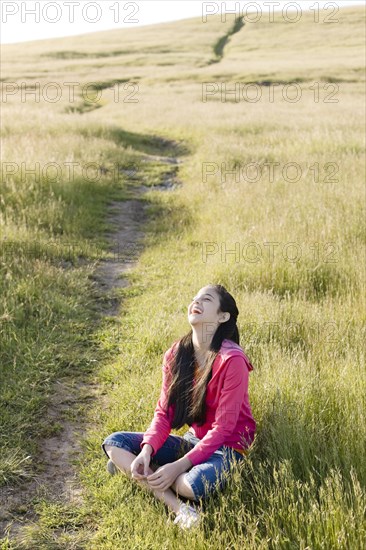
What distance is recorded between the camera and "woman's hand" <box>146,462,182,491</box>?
3256mm

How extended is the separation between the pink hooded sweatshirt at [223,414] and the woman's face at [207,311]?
0.47ft

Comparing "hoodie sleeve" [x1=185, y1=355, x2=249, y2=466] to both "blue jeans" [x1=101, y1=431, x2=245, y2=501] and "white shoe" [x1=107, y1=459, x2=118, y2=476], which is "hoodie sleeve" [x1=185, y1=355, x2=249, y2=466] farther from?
"white shoe" [x1=107, y1=459, x2=118, y2=476]

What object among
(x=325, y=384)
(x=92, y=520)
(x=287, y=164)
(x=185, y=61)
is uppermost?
(x=185, y=61)

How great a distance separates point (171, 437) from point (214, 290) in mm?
912

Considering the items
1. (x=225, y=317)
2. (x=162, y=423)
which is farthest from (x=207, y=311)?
(x=162, y=423)

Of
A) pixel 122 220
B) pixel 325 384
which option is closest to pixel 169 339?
pixel 325 384

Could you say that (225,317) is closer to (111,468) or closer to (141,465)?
(141,465)

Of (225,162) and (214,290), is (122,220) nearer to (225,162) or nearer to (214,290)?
(225,162)

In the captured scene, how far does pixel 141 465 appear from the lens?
11.3 ft

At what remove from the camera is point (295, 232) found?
24.3ft

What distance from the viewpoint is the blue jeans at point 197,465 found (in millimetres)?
3188

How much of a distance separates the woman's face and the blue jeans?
70 centimetres

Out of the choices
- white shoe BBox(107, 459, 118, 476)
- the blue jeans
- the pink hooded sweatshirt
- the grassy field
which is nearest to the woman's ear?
the pink hooded sweatshirt

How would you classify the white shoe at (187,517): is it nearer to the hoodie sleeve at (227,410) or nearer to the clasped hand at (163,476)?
the clasped hand at (163,476)
